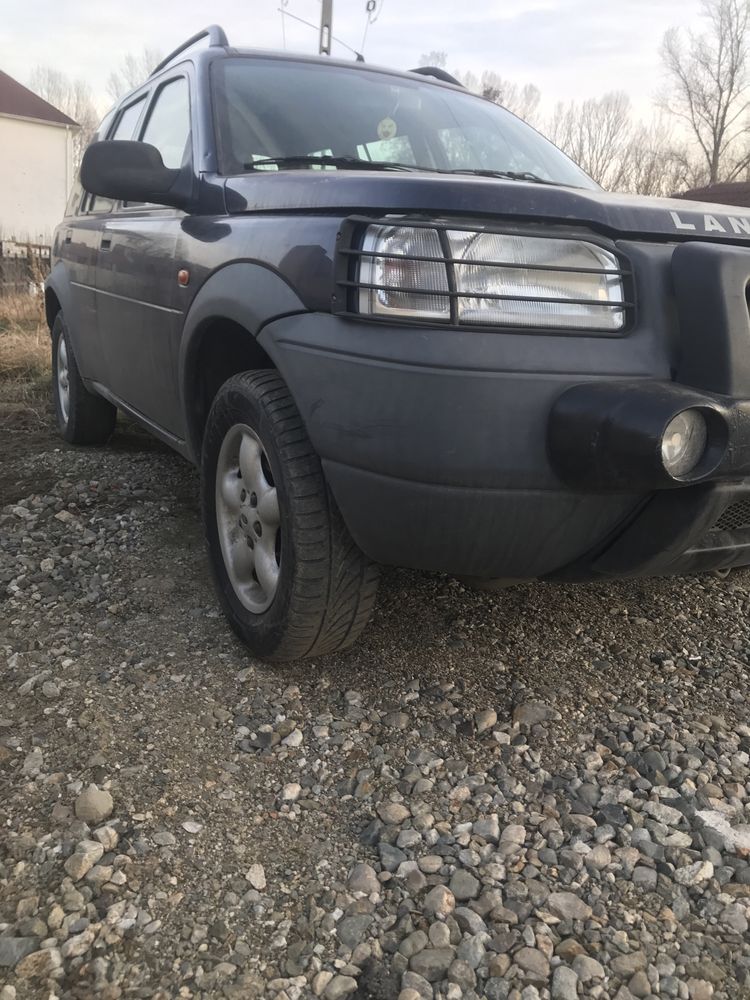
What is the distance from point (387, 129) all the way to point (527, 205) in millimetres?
1418

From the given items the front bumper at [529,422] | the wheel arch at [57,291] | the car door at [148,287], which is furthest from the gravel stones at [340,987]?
the wheel arch at [57,291]

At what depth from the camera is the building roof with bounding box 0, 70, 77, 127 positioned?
1244 inches

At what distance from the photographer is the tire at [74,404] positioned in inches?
183

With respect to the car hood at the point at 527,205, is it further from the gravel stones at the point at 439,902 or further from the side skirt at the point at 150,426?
the gravel stones at the point at 439,902

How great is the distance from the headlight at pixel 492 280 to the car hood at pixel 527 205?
0.06 metres

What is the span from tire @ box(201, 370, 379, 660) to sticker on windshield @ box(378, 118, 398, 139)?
3.88 ft

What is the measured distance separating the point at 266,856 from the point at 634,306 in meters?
1.43

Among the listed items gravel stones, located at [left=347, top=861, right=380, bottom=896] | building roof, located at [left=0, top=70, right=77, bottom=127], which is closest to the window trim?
gravel stones, located at [left=347, top=861, right=380, bottom=896]

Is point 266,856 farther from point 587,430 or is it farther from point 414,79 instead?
point 414,79

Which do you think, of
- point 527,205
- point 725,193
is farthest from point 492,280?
point 725,193

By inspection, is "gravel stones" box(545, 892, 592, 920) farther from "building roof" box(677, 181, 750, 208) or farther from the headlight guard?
"building roof" box(677, 181, 750, 208)

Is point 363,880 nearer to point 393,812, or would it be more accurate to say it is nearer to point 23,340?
point 393,812

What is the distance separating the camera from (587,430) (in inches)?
69.1

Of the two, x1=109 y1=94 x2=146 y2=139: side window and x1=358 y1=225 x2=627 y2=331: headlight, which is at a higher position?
x1=109 y1=94 x2=146 y2=139: side window
